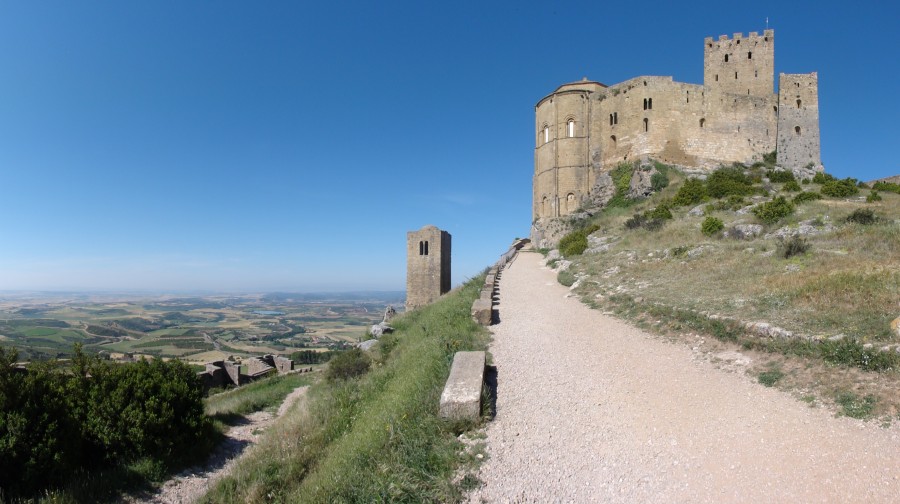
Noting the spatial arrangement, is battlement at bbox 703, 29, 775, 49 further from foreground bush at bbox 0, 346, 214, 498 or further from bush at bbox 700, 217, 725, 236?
foreground bush at bbox 0, 346, 214, 498

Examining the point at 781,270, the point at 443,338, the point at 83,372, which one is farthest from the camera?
the point at 781,270

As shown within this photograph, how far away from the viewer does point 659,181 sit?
2695cm

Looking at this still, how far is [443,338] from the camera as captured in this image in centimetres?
781

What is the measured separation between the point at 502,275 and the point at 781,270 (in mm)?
9722

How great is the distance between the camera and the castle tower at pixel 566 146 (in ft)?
101

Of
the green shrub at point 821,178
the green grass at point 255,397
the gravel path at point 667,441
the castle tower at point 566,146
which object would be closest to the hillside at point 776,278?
the gravel path at point 667,441

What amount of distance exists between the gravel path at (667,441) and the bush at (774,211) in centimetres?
1385

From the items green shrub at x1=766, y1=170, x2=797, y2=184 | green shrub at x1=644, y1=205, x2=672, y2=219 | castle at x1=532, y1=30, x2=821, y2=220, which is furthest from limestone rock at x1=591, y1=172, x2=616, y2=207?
green shrub at x1=766, y1=170, x2=797, y2=184

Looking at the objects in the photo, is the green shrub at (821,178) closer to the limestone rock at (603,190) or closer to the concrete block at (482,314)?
the limestone rock at (603,190)

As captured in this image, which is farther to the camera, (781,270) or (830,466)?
(781,270)

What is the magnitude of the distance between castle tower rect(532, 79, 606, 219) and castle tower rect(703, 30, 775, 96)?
6.97m

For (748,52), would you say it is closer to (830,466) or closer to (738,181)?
(738,181)

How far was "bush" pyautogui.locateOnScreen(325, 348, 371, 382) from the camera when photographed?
10320 millimetres

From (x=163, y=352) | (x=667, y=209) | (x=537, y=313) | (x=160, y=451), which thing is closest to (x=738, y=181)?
(x=667, y=209)
